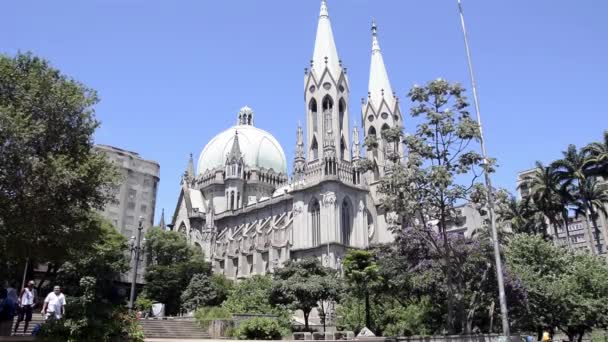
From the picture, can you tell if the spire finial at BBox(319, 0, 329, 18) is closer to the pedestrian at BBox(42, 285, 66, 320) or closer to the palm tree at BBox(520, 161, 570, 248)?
the palm tree at BBox(520, 161, 570, 248)

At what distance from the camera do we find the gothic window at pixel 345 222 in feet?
198

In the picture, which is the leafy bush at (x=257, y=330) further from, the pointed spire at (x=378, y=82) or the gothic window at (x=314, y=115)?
the pointed spire at (x=378, y=82)

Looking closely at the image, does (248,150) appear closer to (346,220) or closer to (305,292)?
(346,220)

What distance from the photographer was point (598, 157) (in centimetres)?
3909

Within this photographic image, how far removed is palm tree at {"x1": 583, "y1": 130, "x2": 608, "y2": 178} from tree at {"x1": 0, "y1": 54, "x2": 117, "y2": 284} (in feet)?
114

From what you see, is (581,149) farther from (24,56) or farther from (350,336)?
(24,56)

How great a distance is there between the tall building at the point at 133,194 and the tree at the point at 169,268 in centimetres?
208

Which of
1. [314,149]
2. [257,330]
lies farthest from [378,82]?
[257,330]

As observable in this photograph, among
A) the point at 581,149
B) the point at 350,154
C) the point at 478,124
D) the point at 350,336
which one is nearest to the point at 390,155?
the point at 478,124

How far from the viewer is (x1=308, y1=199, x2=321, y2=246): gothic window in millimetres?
60438

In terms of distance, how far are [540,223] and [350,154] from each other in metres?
26.3

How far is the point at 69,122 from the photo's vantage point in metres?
21.2

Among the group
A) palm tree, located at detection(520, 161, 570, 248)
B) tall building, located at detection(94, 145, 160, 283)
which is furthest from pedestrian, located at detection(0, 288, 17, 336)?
tall building, located at detection(94, 145, 160, 283)

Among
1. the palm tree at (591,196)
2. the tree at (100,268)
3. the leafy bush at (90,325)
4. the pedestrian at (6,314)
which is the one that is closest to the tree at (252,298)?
the tree at (100,268)
